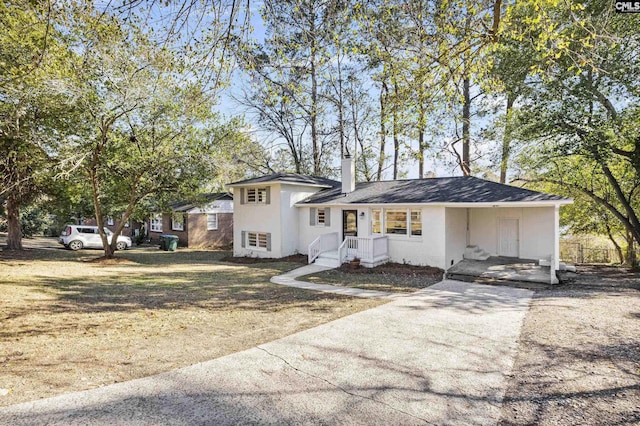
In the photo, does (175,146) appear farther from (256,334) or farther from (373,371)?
(373,371)

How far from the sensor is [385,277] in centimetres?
1210

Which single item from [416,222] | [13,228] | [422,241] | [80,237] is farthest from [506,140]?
[13,228]

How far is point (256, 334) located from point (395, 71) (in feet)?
18.7

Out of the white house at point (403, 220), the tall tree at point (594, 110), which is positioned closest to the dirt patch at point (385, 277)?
the white house at point (403, 220)

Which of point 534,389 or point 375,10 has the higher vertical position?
point 375,10

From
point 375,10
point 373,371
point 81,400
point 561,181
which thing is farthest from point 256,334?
point 561,181

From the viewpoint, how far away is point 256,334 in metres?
5.90

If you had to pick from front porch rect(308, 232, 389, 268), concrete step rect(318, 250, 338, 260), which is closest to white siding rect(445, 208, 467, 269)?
front porch rect(308, 232, 389, 268)

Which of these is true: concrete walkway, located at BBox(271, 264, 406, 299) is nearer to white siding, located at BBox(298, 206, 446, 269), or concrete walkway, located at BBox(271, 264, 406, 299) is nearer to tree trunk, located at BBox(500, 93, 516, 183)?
white siding, located at BBox(298, 206, 446, 269)

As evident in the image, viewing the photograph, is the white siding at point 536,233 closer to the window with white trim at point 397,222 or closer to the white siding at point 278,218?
the window with white trim at point 397,222

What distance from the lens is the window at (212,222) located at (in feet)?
87.2

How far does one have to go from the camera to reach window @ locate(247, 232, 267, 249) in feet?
61.0

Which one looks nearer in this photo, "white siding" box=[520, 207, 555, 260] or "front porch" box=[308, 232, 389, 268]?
"white siding" box=[520, 207, 555, 260]

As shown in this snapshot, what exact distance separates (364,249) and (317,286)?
12.9 ft
